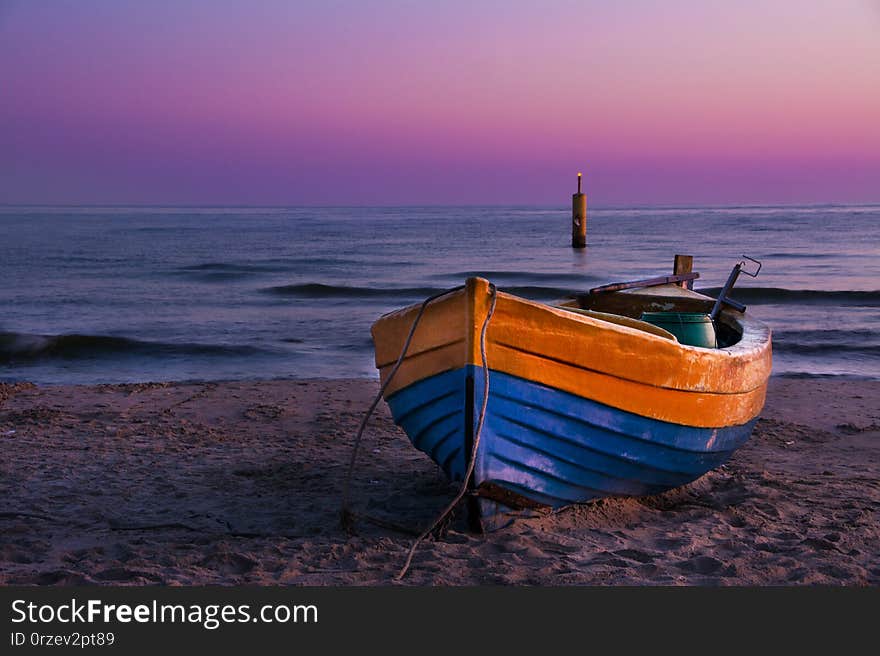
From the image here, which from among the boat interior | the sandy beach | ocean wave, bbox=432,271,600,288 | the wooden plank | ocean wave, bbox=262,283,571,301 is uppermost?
the wooden plank

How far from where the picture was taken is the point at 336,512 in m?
5.27

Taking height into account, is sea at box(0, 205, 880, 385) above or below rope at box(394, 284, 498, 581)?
below

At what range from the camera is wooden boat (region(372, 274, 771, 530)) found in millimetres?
4242

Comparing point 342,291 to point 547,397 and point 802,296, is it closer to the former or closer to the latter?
point 802,296

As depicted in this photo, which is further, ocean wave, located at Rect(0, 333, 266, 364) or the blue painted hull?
ocean wave, located at Rect(0, 333, 266, 364)

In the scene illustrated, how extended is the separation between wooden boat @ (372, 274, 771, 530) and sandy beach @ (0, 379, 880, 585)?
331mm

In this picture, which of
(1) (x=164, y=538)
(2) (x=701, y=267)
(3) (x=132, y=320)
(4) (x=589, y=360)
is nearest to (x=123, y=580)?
(1) (x=164, y=538)

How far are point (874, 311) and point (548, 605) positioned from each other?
16.2 metres

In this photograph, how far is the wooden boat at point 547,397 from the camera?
4.24 metres

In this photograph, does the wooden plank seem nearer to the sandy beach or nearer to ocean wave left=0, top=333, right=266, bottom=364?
the sandy beach

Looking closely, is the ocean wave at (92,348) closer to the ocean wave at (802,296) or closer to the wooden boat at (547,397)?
the wooden boat at (547,397)

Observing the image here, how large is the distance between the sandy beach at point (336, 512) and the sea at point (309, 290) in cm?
366

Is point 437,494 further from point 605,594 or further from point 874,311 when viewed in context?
point 874,311

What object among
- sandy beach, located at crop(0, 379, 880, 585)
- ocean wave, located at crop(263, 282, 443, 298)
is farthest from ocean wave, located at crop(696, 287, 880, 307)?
sandy beach, located at crop(0, 379, 880, 585)
